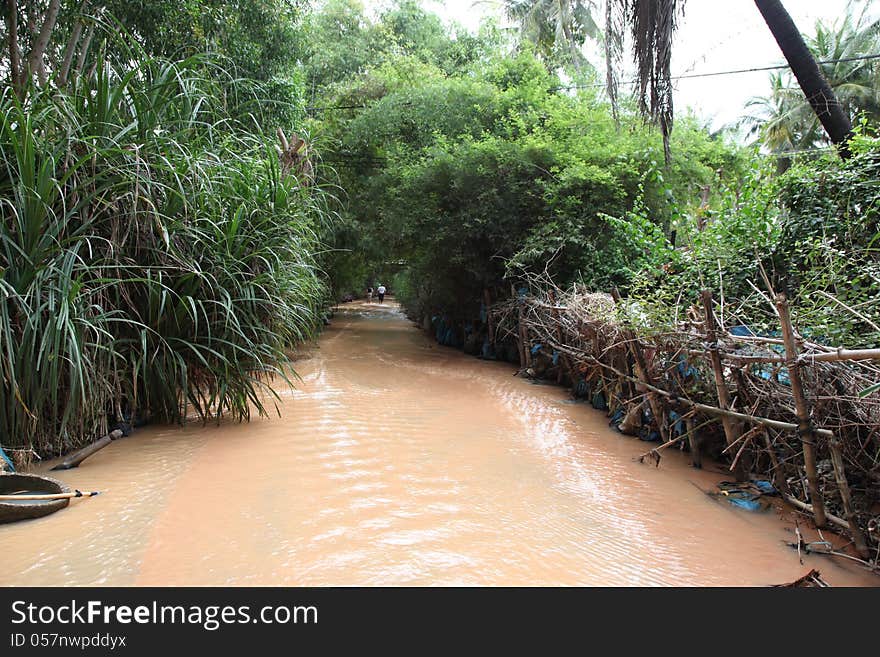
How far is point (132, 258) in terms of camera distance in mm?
4453

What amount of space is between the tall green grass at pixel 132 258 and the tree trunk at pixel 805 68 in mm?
5001

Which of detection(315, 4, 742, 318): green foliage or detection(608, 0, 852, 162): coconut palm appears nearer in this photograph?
detection(608, 0, 852, 162): coconut palm

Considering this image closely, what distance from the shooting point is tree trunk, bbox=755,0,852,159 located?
5312 mm

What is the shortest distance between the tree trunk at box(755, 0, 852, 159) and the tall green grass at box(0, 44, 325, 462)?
500cm

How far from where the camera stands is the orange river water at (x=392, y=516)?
2775 mm

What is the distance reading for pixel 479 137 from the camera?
1042 centimetres

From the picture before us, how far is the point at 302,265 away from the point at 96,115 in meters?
2.04

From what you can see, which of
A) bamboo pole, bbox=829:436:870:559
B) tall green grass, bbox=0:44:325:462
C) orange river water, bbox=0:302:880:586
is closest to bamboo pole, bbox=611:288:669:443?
orange river water, bbox=0:302:880:586

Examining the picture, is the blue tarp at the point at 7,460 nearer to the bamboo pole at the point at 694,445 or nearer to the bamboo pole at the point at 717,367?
the bamboo pole at the point at 717,367

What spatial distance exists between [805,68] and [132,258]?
6399 mm

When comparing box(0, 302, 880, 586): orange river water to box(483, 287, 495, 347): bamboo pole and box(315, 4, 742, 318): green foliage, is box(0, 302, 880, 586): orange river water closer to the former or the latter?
box(315, 4, 742, 318): green foliage

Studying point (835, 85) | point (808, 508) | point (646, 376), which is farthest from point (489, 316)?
point (835, 85)

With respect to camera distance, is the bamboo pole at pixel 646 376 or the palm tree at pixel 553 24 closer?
the bamboo pole at pixel 646 376

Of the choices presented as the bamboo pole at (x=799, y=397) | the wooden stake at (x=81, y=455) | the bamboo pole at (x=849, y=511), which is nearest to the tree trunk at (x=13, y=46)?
the wooden stake at (x=81, y=455)
